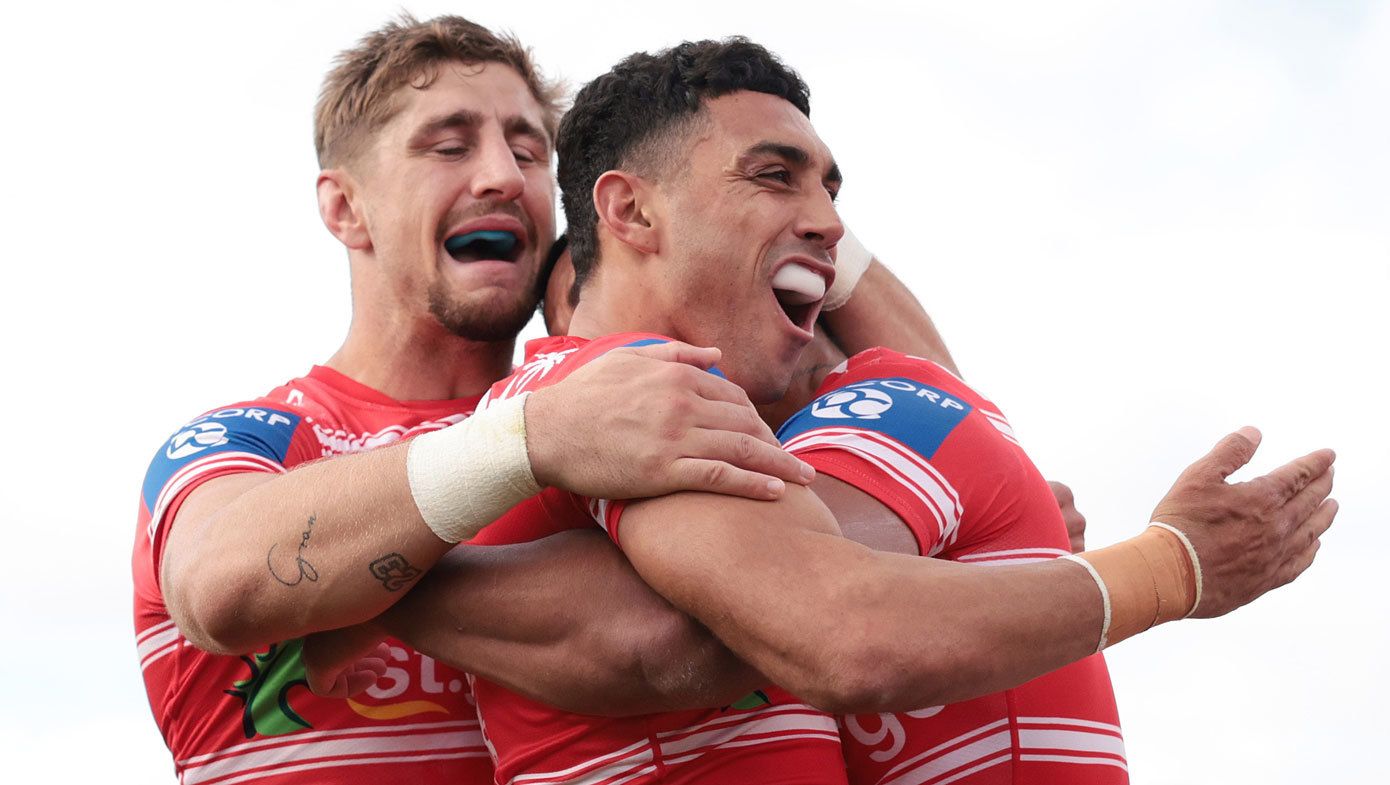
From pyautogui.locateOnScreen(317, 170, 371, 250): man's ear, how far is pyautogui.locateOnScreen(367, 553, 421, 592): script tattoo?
292cm

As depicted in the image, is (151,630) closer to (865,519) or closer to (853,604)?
(865,519)

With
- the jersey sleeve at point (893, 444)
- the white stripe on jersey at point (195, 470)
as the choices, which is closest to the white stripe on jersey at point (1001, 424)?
the jersey sleeve at point (893, 444)

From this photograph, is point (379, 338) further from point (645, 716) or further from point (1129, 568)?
point (1129, 568)

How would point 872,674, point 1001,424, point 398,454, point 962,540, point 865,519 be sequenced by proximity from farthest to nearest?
point 1001,424, point 962,540, point 398,454, point 865,519, point 872,674

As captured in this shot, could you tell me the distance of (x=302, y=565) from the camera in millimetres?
3412

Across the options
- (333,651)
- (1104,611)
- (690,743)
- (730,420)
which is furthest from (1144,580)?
(333,651)

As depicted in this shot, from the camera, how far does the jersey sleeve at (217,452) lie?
4.34 m

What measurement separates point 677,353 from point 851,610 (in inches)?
29.3

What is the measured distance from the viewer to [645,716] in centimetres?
341

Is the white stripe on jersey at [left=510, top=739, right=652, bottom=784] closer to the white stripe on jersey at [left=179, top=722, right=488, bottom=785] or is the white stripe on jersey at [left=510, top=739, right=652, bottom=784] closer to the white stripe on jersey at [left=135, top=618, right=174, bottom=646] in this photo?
the white stripe on jersey at [left=179, top=722, right=488, bottom=785]

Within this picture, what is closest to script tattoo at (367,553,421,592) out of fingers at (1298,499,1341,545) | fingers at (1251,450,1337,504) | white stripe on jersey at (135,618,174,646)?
white stripe on jersey at (135,618,174,646)

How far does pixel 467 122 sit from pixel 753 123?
1.92 metres

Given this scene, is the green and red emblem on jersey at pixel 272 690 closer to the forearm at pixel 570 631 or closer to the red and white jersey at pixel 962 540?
the forearm at pixel 570 631

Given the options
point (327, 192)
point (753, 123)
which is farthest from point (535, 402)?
point (327, 192)
